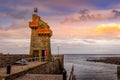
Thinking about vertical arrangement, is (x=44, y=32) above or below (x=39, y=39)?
above

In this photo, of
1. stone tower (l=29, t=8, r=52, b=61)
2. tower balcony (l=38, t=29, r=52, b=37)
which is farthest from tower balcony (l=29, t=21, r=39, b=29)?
tower balcony (l=38, t=29, r=52, b=37)

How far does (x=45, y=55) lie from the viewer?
49750mm

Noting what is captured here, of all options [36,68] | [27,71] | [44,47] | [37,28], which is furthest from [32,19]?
[27,71]

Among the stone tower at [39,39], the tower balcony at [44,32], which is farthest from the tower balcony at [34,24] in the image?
the tower balcony at [44,32]

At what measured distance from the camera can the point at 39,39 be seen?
164 ft

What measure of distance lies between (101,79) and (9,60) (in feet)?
93.5

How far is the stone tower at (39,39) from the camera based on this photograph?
49.6m

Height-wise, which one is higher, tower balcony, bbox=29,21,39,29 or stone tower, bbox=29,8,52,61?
tower balcony, bbox=29,21,39,29

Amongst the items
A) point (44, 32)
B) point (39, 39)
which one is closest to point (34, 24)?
point (44, 32)

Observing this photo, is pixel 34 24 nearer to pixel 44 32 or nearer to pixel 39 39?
pixel 44 32

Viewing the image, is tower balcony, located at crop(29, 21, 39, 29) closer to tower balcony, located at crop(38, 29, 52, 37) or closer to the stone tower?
the stone tower

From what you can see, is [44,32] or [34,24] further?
[34,24]

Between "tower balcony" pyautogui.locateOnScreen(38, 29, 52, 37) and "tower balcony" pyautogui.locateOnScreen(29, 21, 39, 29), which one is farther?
"tower balcony" pyautogui.locateOnScreen(29, 21, 39, 29)

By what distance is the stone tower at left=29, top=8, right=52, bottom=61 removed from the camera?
163 ft
